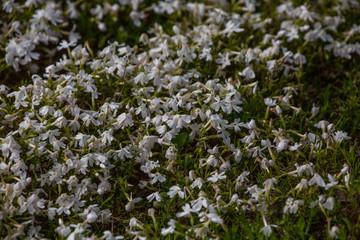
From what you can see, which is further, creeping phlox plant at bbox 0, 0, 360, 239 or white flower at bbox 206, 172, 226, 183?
white flower at bbox 206, 172, 226, 183

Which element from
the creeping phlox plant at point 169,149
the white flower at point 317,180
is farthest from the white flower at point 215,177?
the white flower at point 317,180

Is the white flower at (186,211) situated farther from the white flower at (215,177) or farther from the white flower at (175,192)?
the white flower at (215,177)

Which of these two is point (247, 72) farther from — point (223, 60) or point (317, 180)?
point (317, 180)

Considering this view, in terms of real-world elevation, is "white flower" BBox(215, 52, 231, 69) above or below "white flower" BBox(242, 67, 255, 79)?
above

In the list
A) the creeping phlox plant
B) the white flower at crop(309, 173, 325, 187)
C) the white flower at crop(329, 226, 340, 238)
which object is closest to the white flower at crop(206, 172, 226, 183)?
the creeping phlox plant

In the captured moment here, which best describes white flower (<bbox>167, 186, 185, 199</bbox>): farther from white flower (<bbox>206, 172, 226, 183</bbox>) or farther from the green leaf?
the green leaf

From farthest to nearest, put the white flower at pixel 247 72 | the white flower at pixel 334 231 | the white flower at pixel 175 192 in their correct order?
the white flower at pixel 247 72
the white flower at pixel 175 192
the white flower at pixel 334 231

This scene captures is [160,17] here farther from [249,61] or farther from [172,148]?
[172,148]

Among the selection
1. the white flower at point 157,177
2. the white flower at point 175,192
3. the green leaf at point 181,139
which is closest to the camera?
the white flower at point 175,192

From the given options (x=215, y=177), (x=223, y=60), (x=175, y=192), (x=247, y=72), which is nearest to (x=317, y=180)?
(x=215, y=177)
